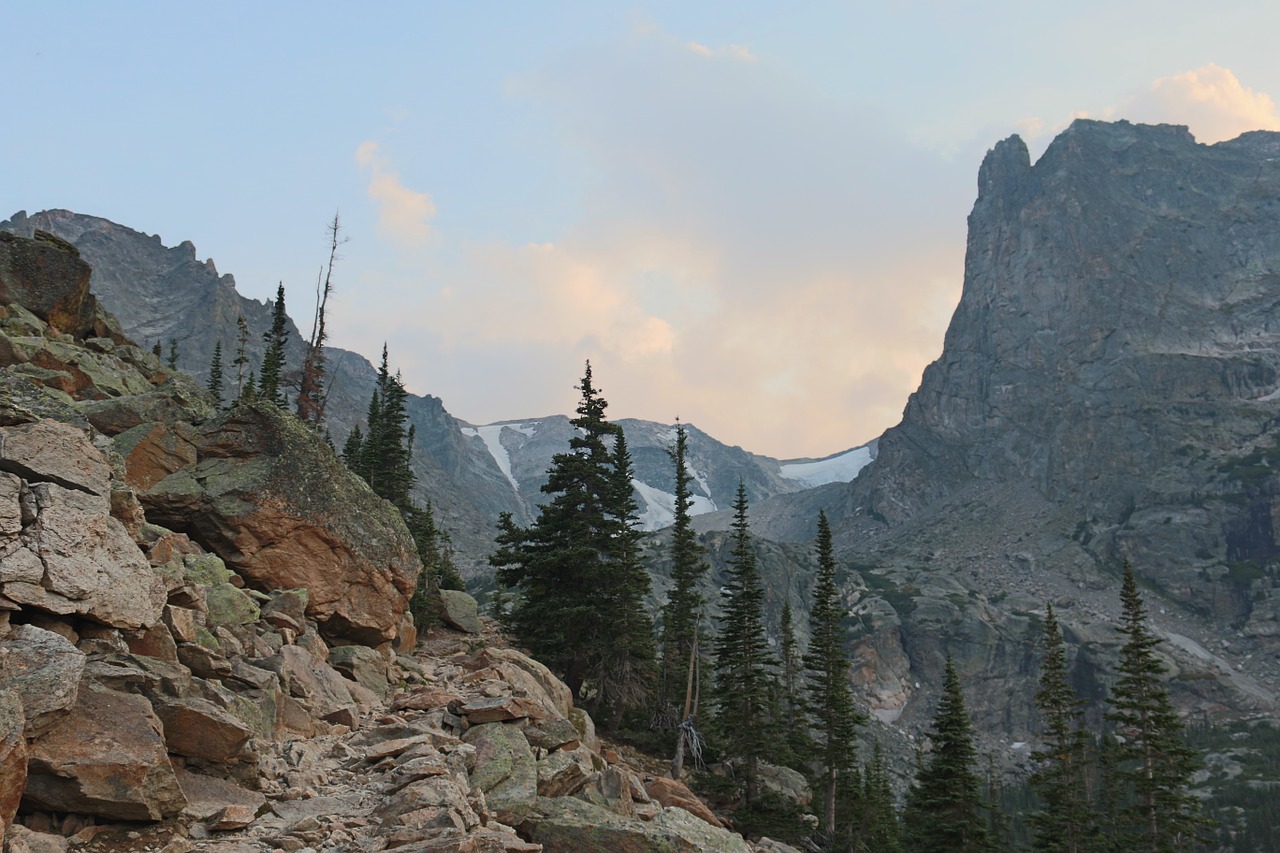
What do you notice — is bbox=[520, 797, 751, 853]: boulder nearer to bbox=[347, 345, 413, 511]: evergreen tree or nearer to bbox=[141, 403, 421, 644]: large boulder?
bbox=[141, 403, 421, 644]: large boulder

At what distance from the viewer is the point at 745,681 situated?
4144cm

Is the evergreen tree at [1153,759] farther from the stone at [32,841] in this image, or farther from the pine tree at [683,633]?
the stone at [32,841]

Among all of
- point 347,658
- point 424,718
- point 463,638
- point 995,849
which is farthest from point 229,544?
point 995,849

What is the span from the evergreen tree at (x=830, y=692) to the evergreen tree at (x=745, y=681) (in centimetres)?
531

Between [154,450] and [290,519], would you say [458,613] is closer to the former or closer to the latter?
[290,519]

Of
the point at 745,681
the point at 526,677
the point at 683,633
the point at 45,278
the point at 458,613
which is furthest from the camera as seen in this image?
the point at 683,633

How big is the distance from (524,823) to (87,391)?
22.1 meters

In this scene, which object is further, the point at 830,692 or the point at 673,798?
the point at 830,692

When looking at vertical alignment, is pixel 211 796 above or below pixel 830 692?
above

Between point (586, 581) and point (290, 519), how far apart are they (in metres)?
16.8

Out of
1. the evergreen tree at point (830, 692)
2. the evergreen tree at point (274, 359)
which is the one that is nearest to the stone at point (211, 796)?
the evergreen tree at point (830, 692)

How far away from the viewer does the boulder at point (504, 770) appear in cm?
1362

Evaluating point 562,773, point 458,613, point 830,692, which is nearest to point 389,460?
point 458,613

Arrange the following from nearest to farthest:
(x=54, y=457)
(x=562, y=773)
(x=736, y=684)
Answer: (x=54, y=457) < (x=562, y=773) < (x=736, y=684)
